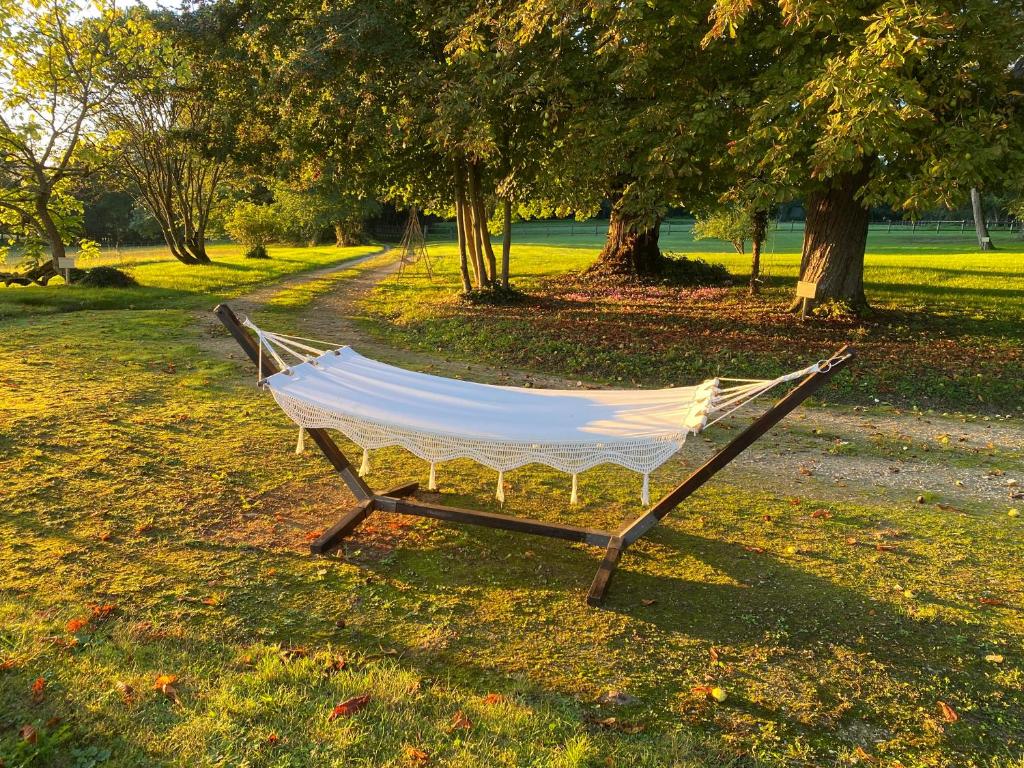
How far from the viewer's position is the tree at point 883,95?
6.70 meters

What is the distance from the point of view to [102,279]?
1506cm

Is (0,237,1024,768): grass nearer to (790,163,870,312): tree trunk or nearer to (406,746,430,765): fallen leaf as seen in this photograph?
(406,746,430,765): fallen leaf

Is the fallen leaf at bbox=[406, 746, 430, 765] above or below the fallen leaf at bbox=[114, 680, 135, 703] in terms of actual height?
below

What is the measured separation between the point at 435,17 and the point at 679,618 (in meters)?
10.2

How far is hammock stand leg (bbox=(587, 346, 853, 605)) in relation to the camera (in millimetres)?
3299

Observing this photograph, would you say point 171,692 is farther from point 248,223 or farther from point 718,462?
point 248,223

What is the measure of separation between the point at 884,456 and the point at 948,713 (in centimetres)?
356

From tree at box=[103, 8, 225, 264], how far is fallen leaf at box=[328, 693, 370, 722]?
42.7 feet

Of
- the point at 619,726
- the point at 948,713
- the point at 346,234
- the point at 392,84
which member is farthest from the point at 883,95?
the point at 346,234

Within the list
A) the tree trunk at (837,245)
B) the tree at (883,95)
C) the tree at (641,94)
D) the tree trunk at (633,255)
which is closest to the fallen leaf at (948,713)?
the tree at (883,95)

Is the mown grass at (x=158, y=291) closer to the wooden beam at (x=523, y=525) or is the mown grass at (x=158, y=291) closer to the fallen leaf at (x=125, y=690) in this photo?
the wooden beam at (x=523, y=525)

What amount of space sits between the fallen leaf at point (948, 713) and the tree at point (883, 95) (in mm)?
5631

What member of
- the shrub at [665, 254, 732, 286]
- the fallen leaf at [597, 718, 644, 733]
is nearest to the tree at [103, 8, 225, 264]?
the shrub at [665, 254, 732, 286]

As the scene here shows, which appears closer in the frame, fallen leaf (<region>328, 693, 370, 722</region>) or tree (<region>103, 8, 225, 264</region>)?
fallen leaf (<region>328, 693, 370, 722</region>)
